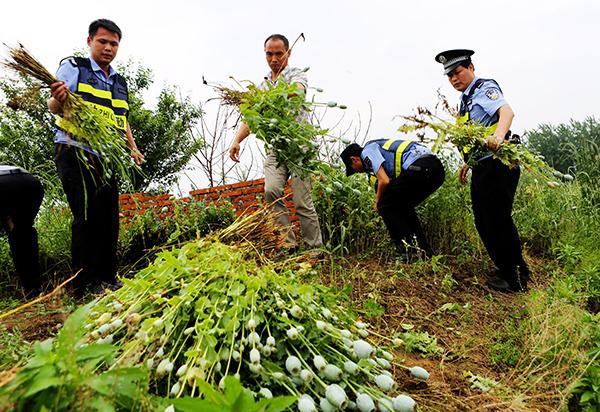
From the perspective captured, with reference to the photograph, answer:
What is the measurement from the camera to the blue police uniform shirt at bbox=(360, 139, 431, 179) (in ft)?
11.9

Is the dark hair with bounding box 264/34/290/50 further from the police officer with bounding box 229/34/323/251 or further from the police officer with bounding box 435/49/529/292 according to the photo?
the police officer with bounding box 435/49/529/292

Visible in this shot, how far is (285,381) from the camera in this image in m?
1.24

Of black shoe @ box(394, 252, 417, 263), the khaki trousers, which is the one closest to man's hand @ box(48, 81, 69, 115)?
the khaki trousers

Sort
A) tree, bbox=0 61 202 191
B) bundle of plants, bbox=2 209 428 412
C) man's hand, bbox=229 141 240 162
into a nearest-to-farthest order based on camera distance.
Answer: bundle of plants, bbox=2 209 428 412, man's hand, bbox=229 141 240 162, tree, bbox=0 61 202 191

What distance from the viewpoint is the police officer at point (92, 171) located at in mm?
2861

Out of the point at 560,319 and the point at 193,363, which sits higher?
the point at 193,363

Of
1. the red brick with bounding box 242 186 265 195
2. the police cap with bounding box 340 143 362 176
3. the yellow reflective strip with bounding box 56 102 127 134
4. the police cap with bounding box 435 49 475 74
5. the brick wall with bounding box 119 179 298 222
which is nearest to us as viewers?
the yellow reflective strip with bounding box 56 102 127 134

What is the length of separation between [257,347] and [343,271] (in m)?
1.93

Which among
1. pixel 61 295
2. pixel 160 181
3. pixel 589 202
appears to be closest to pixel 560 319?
pixel 61 295

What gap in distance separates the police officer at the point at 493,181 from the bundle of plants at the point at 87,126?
2335 millimetres

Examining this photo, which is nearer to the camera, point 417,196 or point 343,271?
point 343,271

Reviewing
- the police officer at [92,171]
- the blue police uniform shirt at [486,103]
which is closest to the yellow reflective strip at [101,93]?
the police officer at [92,171]

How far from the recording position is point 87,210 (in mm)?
2887

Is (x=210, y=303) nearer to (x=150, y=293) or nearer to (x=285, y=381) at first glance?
(x=150, y=293)
